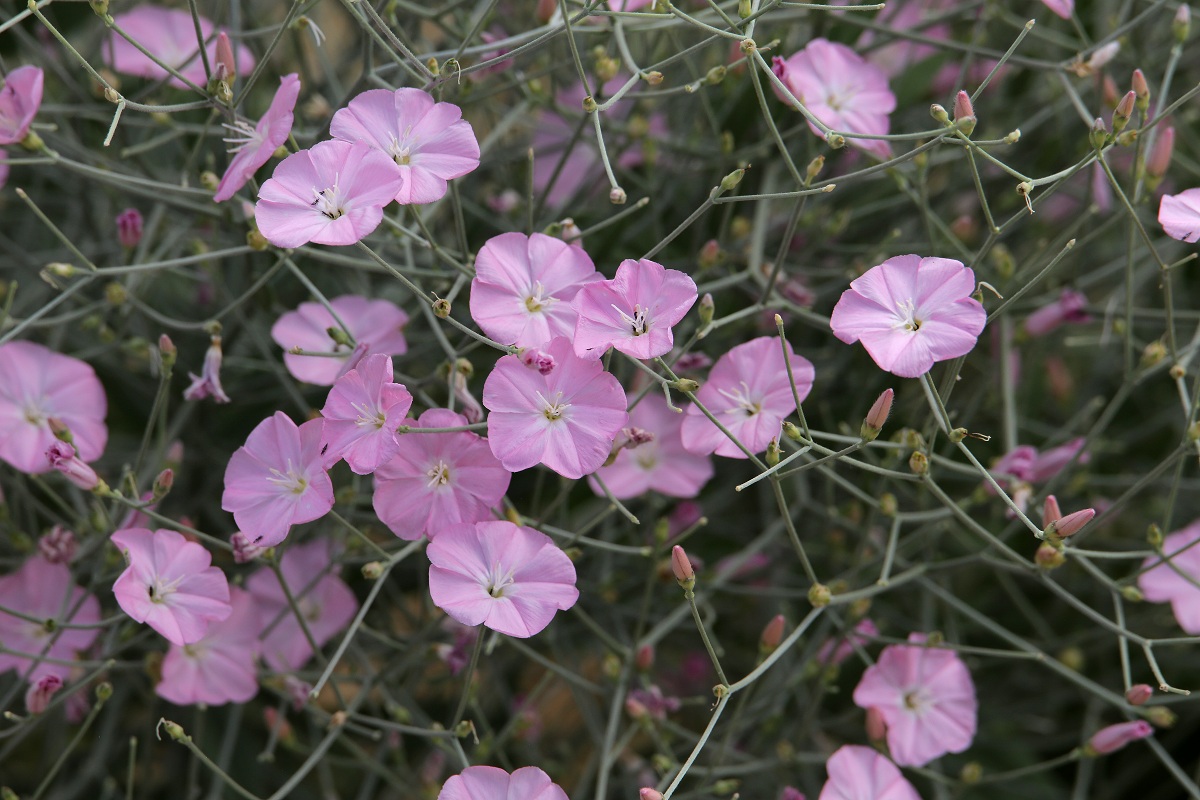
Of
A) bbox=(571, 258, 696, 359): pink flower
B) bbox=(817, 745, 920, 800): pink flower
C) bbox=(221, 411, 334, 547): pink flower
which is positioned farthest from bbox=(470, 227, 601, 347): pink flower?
bbox=(817, 745, 920, 800): pink flower

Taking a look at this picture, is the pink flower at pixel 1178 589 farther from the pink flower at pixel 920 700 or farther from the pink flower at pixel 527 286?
the pink flower at pixel 527 286

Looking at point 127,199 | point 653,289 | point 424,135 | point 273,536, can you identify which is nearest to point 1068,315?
point 653,289

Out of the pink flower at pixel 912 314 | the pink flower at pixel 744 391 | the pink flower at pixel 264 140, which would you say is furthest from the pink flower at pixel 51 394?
the pink flower at pixel 912 314

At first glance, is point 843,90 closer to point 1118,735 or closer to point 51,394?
point 1118,735

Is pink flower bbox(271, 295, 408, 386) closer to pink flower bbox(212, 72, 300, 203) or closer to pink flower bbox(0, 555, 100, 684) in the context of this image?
pink flower bbox(212, 72, 300, 203)

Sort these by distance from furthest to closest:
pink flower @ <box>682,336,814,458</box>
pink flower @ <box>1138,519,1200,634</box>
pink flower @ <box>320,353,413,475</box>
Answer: pink flower @ <box>1138,519,1200,634</box> → pink flower @ <box>682,336,814,458</box> → pink flower @ <box>320,353,413,475</box>

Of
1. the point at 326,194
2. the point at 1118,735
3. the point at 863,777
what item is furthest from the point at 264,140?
the point at 1118,735
